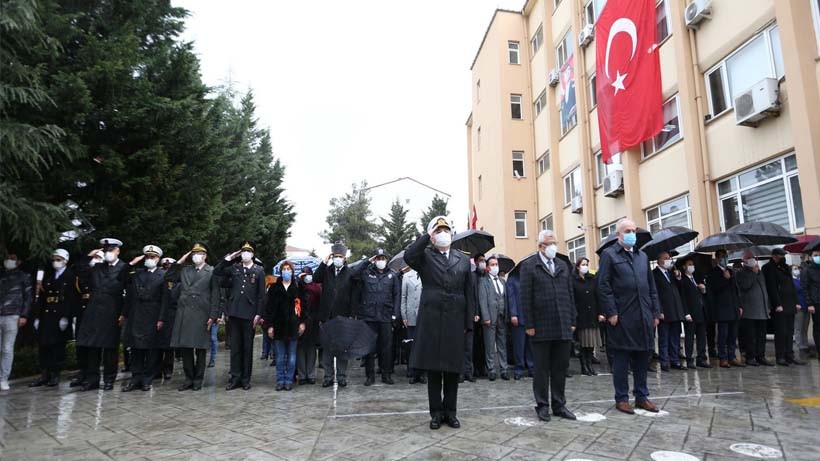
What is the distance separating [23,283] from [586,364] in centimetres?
961

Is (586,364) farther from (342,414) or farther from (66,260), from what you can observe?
(66,260)

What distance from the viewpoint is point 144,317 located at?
26.2 feet

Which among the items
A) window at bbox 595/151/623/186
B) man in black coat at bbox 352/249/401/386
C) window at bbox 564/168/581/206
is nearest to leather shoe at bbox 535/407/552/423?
man in black coat at bbox 352/249/401/386

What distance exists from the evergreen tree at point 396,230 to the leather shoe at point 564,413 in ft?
138

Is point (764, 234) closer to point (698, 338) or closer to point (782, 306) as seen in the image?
point (782, 306)

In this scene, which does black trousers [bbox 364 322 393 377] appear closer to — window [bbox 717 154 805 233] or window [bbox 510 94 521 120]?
window [bbox 717 154 805 233]

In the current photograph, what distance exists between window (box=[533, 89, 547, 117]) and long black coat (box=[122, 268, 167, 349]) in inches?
784

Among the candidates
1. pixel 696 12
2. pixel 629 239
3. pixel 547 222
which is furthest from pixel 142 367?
pixel 547 222

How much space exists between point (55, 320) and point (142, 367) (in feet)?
6.48

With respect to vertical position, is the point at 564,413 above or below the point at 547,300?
below

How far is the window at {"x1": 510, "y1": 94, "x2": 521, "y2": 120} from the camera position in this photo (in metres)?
25.6

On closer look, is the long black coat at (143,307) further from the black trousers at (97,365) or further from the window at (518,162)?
the window at (518,162)

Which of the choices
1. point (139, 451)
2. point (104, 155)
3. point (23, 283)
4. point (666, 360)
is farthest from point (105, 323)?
point (666, 360)

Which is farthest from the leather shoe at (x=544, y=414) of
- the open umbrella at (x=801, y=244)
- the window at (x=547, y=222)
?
the window at (x=547, y=222)
